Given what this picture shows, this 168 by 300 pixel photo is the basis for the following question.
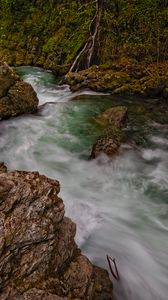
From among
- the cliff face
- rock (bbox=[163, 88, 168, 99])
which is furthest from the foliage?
rock (bbox=[163, 88, 168, 99])

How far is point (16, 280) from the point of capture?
4.69m

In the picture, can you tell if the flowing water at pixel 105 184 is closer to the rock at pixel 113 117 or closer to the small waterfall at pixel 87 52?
the rock at pixel 113 117

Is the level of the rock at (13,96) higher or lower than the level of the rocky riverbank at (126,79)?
higher

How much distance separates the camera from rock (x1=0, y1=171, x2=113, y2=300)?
470cm

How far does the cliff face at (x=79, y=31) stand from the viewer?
22312mm

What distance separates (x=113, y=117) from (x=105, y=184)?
483cm

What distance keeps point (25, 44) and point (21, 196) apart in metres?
26.4

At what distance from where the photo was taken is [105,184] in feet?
32.9

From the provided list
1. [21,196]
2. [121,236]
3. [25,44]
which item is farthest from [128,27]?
[21,196]

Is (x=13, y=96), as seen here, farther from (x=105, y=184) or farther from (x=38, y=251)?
(x=38, y=251)

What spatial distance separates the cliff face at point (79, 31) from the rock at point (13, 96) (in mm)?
9131

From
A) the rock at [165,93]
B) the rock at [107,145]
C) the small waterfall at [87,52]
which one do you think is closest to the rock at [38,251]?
Answer: the rock at [107,145]

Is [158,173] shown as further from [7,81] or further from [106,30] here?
[106,30]

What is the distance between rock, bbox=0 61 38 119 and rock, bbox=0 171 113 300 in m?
8.32
